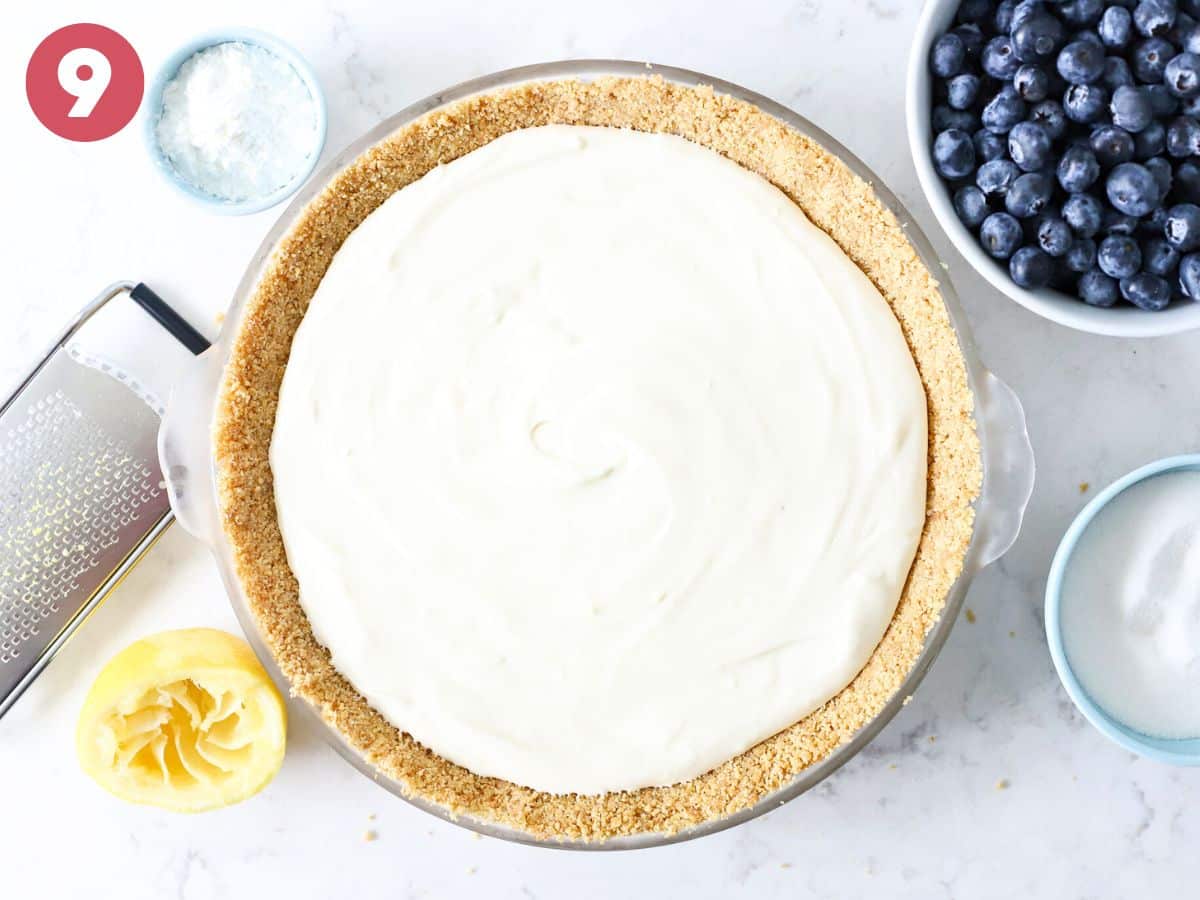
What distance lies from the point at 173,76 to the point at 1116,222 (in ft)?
5.78

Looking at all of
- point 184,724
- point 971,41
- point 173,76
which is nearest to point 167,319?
point 173,76

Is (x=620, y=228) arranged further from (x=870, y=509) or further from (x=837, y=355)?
(x=870, y=509)

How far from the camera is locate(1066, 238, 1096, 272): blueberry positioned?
188 cm

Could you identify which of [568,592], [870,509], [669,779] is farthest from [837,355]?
[669,779]

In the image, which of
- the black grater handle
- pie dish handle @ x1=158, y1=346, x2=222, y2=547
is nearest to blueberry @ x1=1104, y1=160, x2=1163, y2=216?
pie dish handle @ x1=158, y1=346, x2=222, y2=547

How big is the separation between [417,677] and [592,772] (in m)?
0.35

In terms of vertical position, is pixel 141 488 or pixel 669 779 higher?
pixel 141 488

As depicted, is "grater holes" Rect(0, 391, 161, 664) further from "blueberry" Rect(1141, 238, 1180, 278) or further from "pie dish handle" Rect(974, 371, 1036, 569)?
"blueberry" Rect(1141, 238, 1180, 278)

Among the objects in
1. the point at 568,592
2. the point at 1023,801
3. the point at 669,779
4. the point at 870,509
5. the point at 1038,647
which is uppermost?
the point at 568,592

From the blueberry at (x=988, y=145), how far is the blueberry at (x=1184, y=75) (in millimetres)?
259

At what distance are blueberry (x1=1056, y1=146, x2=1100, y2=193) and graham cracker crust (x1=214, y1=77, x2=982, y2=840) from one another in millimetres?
262

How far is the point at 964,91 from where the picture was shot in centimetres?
192

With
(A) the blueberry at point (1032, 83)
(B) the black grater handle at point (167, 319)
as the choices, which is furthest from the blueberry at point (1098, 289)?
(B) the black grater handle at point (167, 319)

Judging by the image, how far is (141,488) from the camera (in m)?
2.27
